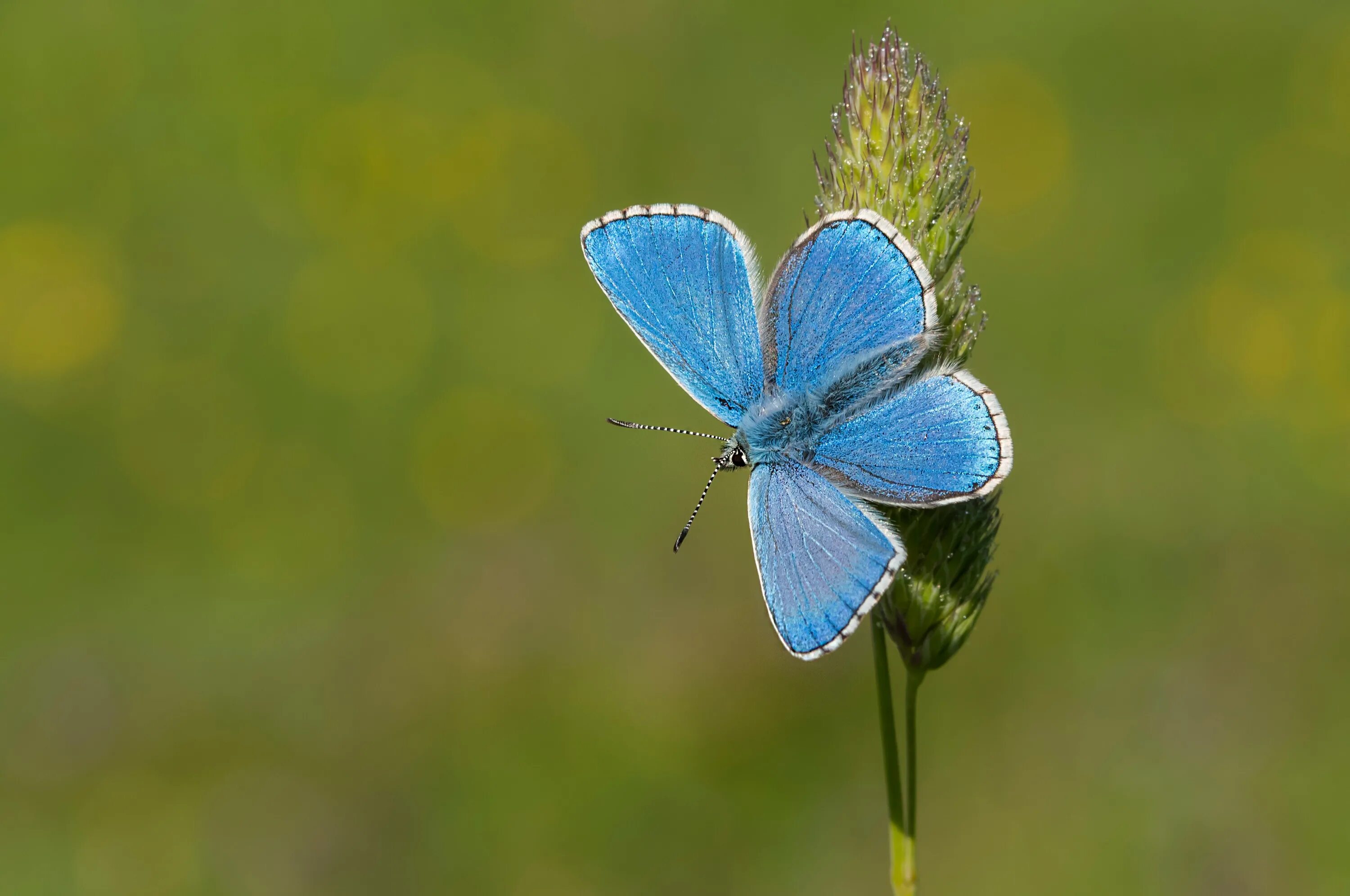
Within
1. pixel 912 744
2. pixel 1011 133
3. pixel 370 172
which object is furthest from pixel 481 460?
pixel 912 744

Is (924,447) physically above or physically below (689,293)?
below

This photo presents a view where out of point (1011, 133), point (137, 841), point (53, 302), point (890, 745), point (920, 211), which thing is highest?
point (1011, 133)

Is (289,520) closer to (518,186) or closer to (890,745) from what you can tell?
(518,186)

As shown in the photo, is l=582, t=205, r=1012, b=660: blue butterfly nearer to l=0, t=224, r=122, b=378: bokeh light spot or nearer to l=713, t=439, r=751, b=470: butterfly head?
l=713, t=439, r=751, b=470: butterfly head

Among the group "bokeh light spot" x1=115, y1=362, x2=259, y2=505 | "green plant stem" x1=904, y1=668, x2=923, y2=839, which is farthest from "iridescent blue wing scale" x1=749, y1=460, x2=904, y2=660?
"bokeh light spot" x1=115, y1=362, x2=259, y2=505

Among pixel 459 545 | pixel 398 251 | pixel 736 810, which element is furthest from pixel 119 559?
pixel 736 810

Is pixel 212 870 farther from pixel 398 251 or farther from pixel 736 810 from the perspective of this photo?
pixel 398 251

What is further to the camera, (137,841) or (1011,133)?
(1011,133)
